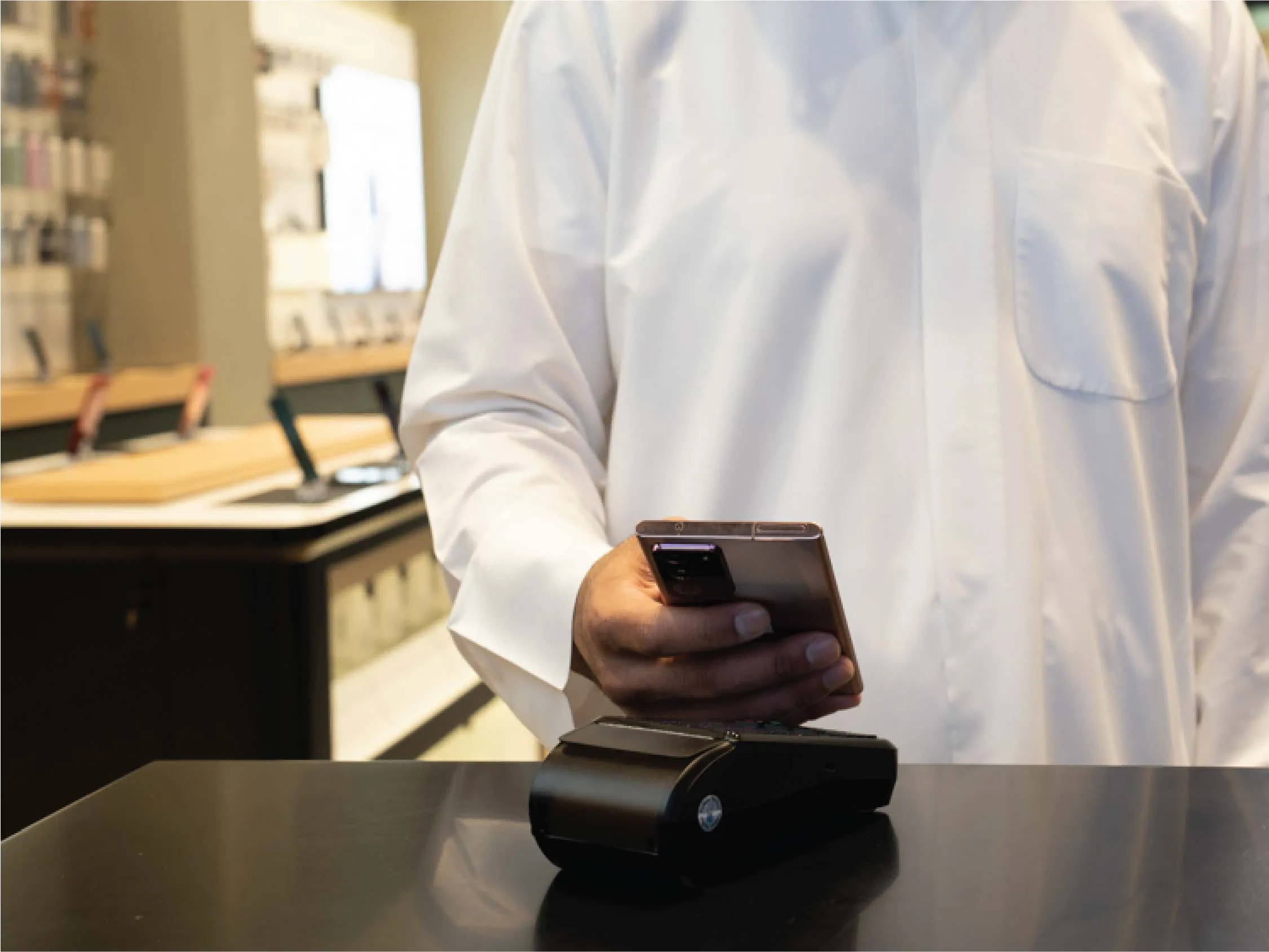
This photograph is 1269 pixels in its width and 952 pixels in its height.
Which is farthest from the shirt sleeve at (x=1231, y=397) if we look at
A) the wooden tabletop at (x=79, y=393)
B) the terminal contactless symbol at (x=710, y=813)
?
the wooden tabletop at (x=79, y=393)

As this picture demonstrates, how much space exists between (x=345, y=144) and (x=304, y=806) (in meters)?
6.44

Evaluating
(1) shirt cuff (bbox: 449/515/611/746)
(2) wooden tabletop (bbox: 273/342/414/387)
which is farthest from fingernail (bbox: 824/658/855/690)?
(2) wooden tabletop (bbox: 273/342/414/387)

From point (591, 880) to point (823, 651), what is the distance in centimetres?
19

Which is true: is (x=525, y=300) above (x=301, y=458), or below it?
above

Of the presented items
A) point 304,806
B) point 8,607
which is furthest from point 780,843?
point 8,607

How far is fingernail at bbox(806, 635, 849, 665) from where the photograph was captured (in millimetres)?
631

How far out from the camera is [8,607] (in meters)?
2.54

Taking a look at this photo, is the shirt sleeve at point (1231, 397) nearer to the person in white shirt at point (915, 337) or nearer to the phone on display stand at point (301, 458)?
the person in white shirt at point (915, 337)

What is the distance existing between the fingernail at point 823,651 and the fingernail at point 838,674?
1 centimetres

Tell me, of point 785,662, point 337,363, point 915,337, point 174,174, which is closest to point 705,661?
point 785,662

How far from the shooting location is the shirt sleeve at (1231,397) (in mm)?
1109

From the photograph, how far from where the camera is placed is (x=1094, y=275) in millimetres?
1068

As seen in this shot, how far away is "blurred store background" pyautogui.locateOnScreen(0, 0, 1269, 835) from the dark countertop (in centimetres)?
196

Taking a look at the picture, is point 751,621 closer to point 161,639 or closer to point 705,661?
point 705,661
